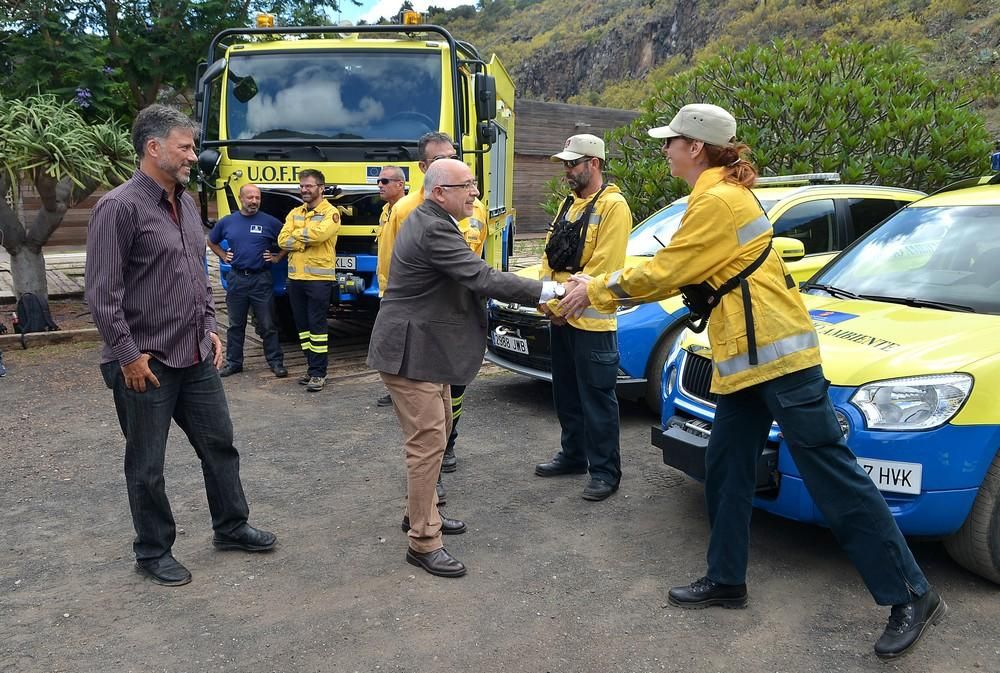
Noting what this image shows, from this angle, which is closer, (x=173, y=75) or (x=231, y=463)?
(x=231, y=463)

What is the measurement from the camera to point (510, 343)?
21.9ft

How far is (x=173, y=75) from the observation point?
451 inches

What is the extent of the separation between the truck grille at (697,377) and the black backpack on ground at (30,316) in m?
7.22

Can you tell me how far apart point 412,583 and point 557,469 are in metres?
1.62

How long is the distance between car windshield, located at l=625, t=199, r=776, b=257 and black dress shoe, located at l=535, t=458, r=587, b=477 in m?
2.12

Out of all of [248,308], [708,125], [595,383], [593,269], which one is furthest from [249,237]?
[708,125]

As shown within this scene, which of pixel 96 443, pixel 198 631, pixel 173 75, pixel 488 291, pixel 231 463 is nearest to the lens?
pixel 198 631

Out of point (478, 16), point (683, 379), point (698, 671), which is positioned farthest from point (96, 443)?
point (478, 16)

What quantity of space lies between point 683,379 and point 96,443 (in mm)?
3960

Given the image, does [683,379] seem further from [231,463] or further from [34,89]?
[34,89]

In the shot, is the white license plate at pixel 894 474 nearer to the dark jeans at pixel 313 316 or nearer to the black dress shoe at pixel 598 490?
the black dress shoe at pixel 598 490

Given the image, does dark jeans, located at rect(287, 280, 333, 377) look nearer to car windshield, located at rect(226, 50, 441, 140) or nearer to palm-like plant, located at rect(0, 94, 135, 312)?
car windshield, located at rect(226, 50, 441, 140)

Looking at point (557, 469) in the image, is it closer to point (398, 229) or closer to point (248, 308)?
point (398, 229)

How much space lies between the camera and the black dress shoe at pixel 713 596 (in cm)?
366
